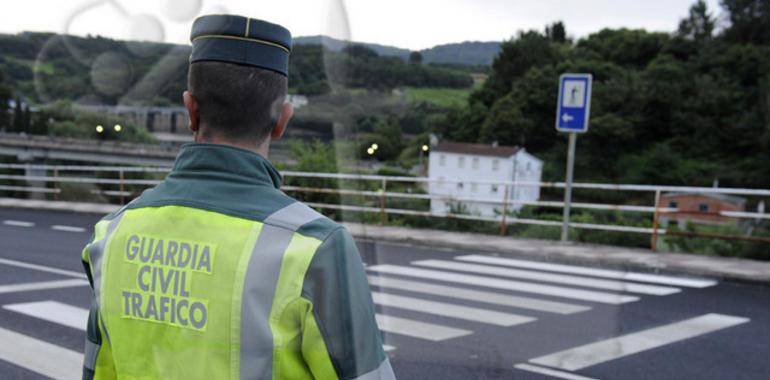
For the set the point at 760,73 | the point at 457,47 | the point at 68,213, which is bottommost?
the point at 68,213

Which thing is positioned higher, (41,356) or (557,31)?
(557,31)

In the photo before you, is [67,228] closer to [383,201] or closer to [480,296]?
[383,201]

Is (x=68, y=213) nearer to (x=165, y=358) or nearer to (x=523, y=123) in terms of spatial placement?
(x=165, y=358)

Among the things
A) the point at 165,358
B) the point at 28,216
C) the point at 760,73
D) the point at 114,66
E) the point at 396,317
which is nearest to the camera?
the point at 165,358

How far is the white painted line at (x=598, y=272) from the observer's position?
9.02m

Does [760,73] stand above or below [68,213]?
above

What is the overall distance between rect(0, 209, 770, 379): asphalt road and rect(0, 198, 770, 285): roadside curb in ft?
1.05

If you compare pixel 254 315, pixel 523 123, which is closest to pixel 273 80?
pixel 254 315

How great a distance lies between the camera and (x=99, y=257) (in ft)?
5.74

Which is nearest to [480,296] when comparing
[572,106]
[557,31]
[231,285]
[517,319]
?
[517,319]

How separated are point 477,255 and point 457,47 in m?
4.79

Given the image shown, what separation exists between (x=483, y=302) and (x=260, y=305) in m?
6.11

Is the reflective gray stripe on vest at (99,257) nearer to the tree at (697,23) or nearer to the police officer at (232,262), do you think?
the police officer at (232,262)

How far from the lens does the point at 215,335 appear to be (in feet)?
5.01
